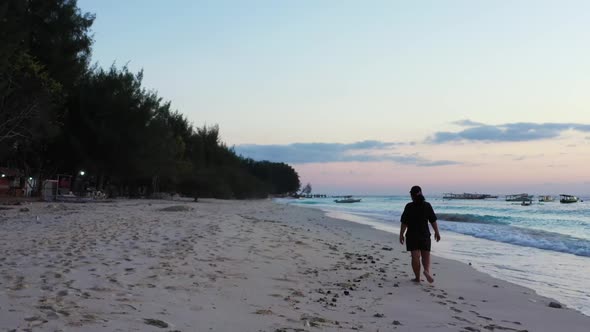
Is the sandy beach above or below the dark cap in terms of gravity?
below

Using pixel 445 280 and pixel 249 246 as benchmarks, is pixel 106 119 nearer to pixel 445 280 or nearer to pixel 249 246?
pixel 249 246

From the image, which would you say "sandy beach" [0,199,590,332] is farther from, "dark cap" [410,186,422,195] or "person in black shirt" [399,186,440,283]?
"dark cap" [410,186,422,195]

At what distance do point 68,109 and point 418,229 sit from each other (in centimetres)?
3419

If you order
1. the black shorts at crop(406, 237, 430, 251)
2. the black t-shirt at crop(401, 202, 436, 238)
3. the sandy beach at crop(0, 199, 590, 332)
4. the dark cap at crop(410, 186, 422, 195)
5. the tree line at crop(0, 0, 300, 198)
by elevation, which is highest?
the tree line at crop(0, 0, 300, 198)

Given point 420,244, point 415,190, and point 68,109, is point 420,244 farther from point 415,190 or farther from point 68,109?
point 68,109

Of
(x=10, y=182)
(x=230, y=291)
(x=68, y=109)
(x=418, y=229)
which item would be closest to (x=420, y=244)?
(x=418, y=229)

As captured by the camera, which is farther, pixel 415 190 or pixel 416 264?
pixel 415 190

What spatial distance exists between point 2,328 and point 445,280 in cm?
733

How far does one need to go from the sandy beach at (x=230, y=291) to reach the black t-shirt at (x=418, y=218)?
35.2 inches

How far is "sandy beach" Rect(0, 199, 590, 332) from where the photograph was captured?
4938 mm

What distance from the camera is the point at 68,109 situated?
36.6 m

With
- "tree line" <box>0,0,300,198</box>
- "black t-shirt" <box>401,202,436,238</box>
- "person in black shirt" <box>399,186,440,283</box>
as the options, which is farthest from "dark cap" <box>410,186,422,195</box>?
"tree line" <box>0,0,300,198</box>

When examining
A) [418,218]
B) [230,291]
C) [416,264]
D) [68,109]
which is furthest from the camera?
[68,109]

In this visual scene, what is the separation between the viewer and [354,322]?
5523 mm
